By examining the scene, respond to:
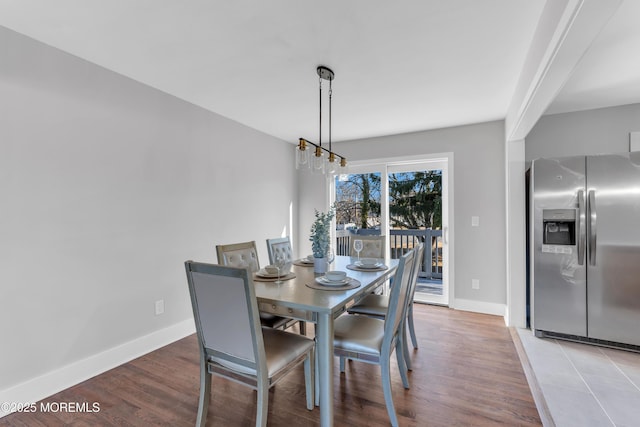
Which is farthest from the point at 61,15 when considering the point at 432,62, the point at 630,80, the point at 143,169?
the point at 630,80

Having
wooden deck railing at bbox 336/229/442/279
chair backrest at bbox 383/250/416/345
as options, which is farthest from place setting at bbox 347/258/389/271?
wooden deck railing at bbox 336/229/442/279

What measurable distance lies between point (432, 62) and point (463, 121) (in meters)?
1.65

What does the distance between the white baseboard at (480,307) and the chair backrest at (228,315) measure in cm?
314

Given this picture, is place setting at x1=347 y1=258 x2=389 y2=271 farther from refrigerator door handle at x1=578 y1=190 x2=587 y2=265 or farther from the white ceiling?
refrigerator door handle at x1=578 y1=190 x2=587 y2=265

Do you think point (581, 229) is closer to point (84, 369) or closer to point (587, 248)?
point (587, 248)

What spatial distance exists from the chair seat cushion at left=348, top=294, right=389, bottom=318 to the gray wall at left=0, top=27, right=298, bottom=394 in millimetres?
1786

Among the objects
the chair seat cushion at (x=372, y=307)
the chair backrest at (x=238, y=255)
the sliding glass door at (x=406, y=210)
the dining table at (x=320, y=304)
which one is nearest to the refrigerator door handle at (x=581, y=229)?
the sliding glass door at (x=406, y=210)

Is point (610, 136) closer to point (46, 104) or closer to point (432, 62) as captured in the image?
point (432, 62)

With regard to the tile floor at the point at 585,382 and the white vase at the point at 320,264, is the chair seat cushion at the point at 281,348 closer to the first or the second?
the white vase at the point at 320,264

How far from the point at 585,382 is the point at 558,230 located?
1.34m

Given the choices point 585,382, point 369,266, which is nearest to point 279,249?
point 369,266

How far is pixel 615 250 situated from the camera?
265 centimetres

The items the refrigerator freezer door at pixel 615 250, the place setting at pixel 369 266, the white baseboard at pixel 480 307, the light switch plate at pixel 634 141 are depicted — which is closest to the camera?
the place setting at pixel 369 266

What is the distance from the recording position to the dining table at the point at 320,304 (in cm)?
154
